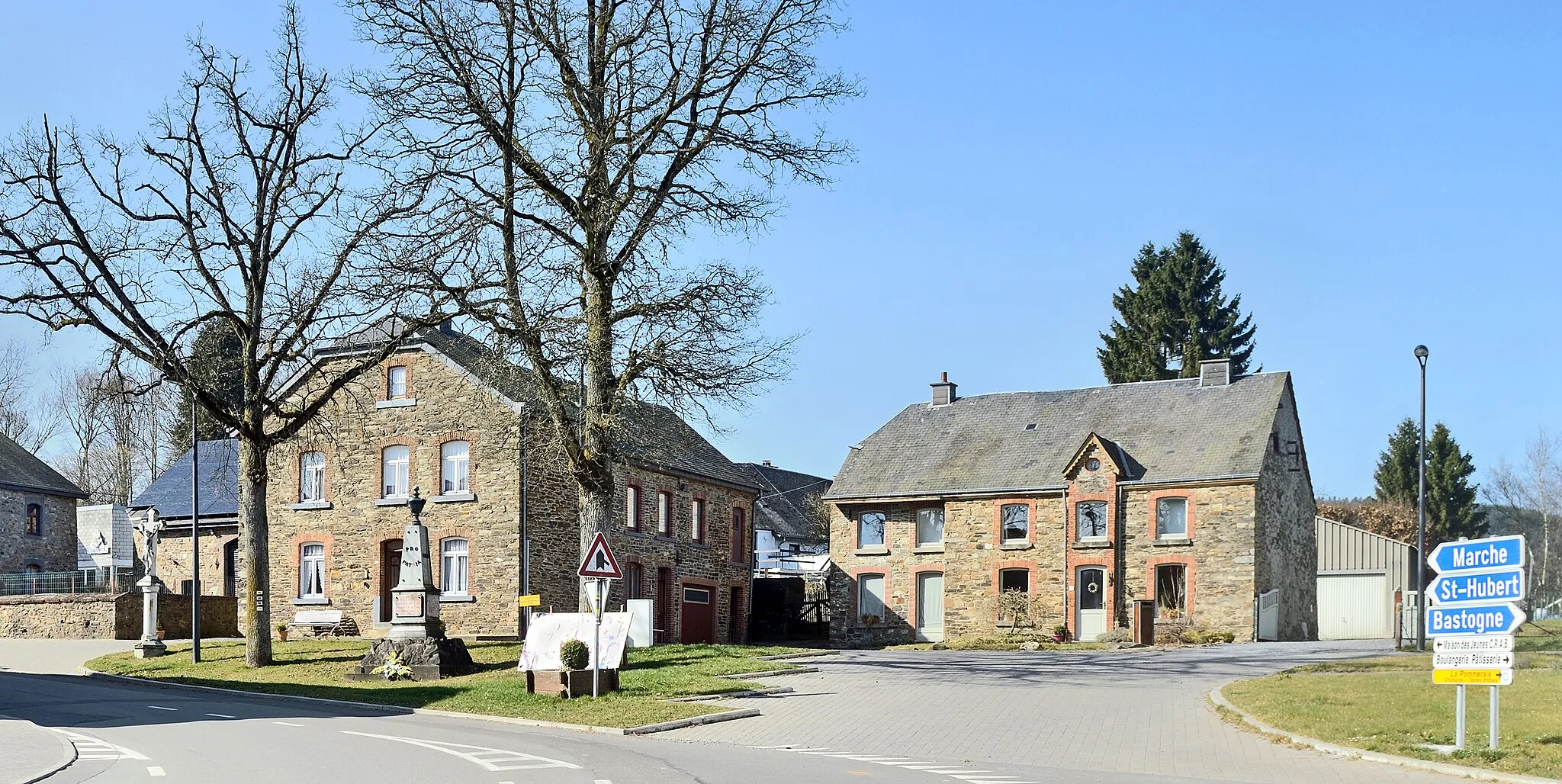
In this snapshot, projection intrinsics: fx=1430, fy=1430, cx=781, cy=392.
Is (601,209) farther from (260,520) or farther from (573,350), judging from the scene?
(260,520)

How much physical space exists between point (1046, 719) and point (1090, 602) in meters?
23.2

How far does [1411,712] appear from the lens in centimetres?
1762

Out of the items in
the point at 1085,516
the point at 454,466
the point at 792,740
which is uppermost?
the point at 454,466

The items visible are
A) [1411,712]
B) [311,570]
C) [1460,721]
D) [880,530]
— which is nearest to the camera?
[1460,721]

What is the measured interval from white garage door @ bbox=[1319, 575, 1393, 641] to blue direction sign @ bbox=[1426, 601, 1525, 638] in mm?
32411

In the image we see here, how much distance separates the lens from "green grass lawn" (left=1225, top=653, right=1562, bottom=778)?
14.2 meters

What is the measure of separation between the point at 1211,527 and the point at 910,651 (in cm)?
972

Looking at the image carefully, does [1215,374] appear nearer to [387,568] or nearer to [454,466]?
[454,466]

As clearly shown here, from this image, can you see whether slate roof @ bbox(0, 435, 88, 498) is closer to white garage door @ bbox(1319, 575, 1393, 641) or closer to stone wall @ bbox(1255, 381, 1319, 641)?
stone wall @ bbox(1255, 381, 1319, 641)

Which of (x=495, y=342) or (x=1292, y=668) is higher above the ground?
(x=495, y=342)

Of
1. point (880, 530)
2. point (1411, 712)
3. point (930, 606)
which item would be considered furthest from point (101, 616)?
point (1411, 712)

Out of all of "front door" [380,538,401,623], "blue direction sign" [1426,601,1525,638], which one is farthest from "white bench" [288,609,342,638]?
"blue direction sign" [1426,601,1525,638]

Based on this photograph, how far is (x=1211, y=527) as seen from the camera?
40719 millimetres

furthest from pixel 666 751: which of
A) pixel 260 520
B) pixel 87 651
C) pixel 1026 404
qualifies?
pixel 1026 404
